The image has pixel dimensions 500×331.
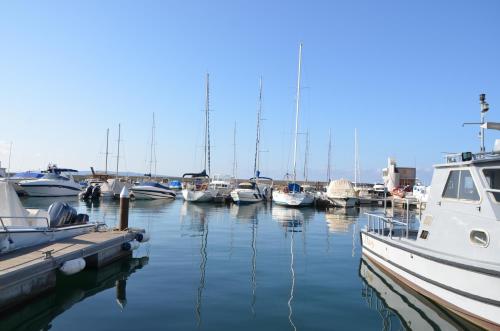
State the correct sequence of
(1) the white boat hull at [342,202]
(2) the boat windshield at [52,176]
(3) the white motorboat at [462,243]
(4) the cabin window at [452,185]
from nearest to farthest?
(3) the white motorboat at [462,243] → (4) the cabin window at [452,185] → (1) the white boat hull at [342,202] → (2) the boat windshield at [52,176]

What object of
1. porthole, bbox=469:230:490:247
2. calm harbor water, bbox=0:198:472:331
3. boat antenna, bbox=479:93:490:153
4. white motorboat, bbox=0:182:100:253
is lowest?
calm harbor water, bbox=0:198:472:331

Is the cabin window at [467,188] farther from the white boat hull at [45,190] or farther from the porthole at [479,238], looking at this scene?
the white boat hull at [45,190]

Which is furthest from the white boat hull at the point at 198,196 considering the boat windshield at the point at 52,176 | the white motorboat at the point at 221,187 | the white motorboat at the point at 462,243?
the white motorboat at the point at 462,243

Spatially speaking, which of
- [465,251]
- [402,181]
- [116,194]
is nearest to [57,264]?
[465,251]

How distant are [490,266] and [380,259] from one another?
5.91 m

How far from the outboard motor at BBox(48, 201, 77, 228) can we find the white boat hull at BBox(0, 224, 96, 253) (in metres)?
0.35

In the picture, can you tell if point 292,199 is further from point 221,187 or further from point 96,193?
point 96,193

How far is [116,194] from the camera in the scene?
1970 inches

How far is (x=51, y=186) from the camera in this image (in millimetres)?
48344

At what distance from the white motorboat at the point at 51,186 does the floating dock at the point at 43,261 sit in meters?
36.9

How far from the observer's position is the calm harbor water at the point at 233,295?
8.79 m

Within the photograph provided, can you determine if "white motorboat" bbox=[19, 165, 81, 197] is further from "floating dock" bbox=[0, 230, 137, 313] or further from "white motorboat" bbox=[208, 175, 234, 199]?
"floating dock" bbox=[0, 230, 137, 313]

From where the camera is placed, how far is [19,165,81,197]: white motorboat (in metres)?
47.5

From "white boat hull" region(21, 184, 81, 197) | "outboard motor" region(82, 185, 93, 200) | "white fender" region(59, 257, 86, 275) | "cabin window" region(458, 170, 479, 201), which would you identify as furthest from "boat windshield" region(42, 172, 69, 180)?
"cabin window" region(458, 170, 479, 201)
